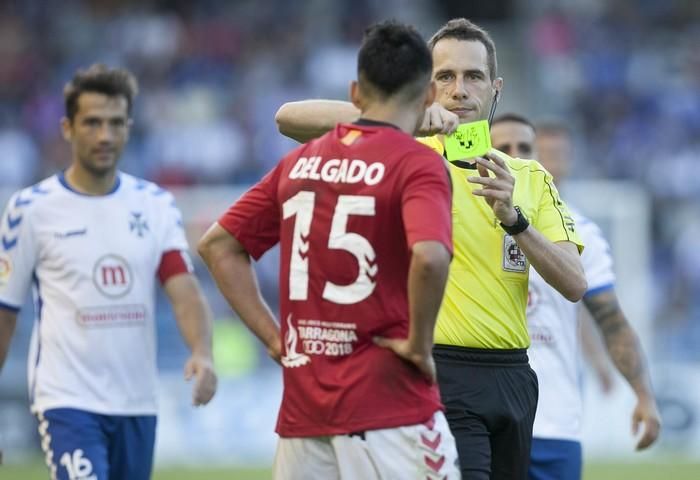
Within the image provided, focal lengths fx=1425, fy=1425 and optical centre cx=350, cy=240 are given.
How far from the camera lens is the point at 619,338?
8000 millimetres

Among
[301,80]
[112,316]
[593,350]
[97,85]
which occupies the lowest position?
[593,350]

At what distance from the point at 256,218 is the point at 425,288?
0.85m

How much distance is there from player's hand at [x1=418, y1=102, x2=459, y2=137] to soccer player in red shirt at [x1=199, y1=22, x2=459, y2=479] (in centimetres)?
26

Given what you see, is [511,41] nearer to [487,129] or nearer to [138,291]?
[138,291]

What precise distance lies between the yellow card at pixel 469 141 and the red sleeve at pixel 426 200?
1.75 ft

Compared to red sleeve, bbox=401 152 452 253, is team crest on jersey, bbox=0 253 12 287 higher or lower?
lower

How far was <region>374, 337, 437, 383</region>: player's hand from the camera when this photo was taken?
15.8ft

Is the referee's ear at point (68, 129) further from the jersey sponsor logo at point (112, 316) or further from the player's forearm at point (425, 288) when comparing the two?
the player's forearm at point (425, 288)

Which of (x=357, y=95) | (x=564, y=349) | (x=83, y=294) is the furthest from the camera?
(x=564, y=349)

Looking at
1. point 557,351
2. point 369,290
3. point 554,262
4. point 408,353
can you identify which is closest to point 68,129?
point 557,351

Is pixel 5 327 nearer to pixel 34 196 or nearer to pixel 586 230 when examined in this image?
pixel 34 196

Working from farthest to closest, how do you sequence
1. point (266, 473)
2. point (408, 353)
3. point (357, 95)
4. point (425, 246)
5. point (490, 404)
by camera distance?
point (266, 473) → point (490, 404) → point (357, 95) → point (408, 353) → point (425, 246)

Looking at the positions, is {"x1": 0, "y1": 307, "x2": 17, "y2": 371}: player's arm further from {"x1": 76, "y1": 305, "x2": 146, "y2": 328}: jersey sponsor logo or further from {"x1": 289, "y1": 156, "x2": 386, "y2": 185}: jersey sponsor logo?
{"x1": 289, "y1": 156, "x2": 386, "y2": 185}: jersey sponsor logo

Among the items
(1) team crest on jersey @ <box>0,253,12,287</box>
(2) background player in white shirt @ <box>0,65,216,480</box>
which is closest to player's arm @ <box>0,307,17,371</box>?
(2) background player in white shirt @ <box>0,65,216,480</box>
